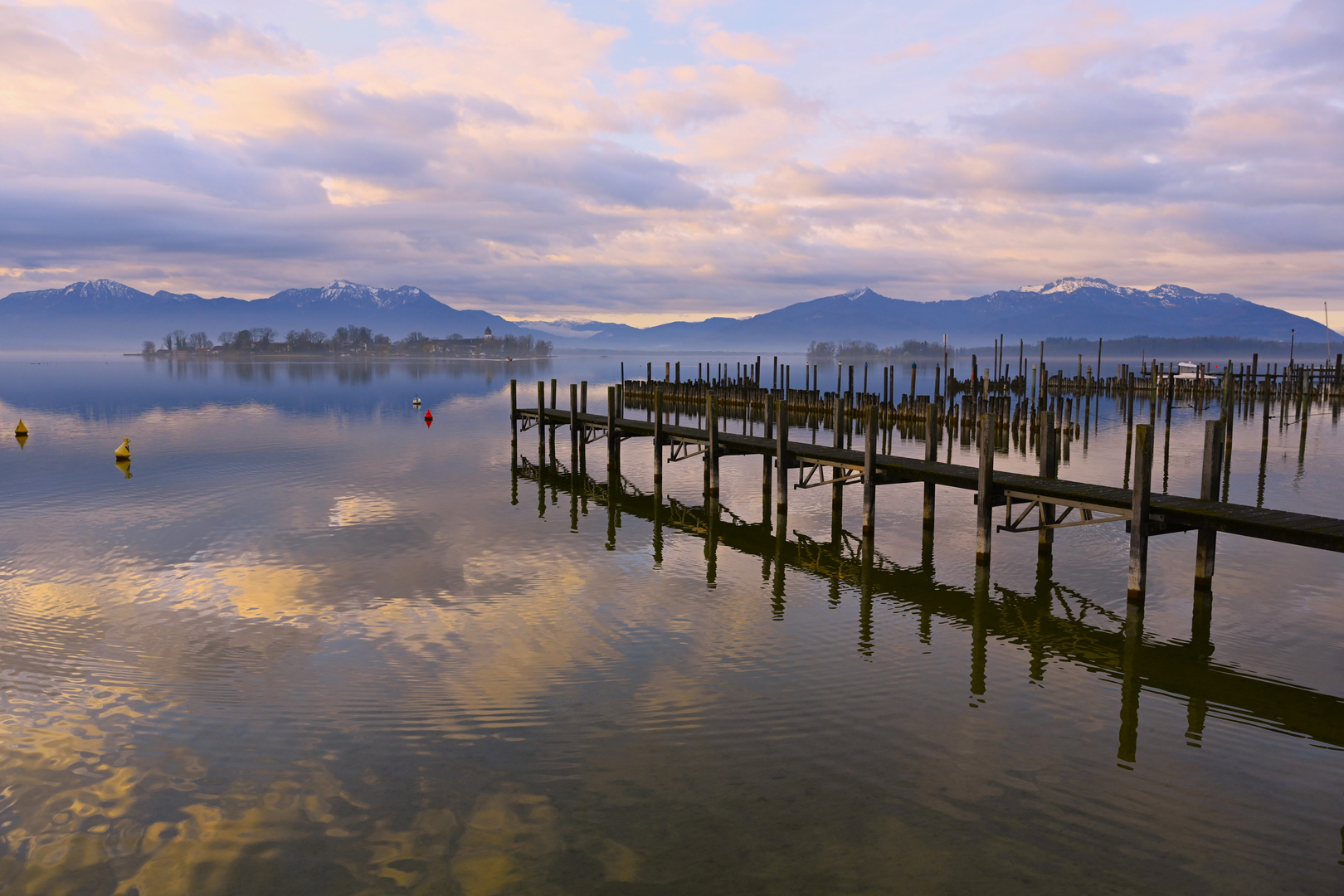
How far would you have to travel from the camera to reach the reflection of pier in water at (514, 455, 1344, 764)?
1202 cm

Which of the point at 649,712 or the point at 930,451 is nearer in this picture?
the point at 649,712

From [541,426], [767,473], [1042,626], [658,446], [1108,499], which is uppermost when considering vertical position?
[1108,499]

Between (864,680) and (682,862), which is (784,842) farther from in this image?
(864,680)

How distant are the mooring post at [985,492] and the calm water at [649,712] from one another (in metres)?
0.66

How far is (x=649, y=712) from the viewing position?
11750 mm

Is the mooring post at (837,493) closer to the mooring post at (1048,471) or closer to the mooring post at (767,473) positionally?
the mooring post at (767,473)

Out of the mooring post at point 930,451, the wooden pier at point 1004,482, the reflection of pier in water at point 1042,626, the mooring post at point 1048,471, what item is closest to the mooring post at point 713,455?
the wooden pier at point 1004,482

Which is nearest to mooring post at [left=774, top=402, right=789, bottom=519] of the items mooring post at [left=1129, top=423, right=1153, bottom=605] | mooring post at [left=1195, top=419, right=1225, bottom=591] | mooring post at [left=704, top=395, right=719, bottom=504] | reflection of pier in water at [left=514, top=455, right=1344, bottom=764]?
reflection of pier in water at [left=514, top=455, right=1344, bottom=764]

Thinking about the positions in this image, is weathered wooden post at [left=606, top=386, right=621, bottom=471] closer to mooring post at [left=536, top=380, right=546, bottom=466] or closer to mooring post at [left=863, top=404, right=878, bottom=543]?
mooring post at [left=536, top=380, right=546, bottom=466]

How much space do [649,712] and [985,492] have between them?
35.9 feet

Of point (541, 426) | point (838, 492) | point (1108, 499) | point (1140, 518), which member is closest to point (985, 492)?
point (1108, 499)

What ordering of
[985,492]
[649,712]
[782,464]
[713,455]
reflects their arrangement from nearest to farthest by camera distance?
1. [649,712]
2. [985,492]
3. [782,464]
4. [713,455]

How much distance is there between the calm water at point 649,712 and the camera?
845 centimetres

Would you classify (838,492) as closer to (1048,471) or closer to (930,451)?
(930,451)
